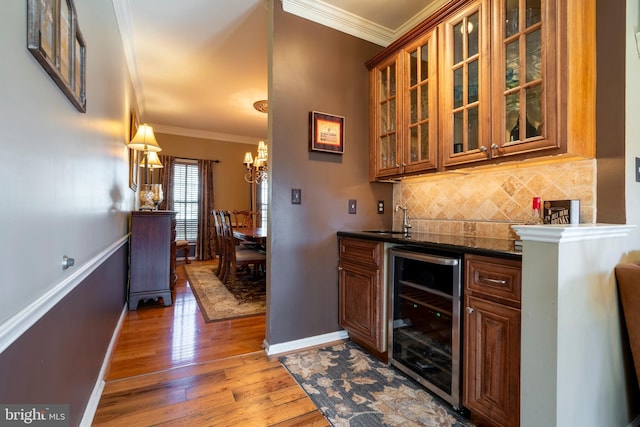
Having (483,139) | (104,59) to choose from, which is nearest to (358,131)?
(483,139)

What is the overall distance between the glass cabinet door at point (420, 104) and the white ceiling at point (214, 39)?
0.57 m

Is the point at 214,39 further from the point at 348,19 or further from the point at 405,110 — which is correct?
the point at 405,110

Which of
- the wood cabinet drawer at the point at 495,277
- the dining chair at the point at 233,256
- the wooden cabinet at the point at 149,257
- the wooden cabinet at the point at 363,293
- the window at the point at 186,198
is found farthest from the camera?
the window at the point at 186,198

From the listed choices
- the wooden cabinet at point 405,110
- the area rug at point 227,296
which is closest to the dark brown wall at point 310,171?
the wooden cabinet at point 405,110

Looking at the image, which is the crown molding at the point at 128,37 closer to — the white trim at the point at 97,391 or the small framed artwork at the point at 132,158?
the small framed artwork at the point at 132,158

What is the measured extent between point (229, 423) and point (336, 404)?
0.58m

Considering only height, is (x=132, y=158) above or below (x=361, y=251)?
above

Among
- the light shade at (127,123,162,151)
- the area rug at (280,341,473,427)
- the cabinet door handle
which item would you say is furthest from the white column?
the light shade at (127,123,162,151)

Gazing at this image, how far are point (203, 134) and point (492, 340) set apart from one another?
6789mm

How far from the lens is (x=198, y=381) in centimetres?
186

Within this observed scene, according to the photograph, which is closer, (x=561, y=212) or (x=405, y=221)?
(x=561, y=212)

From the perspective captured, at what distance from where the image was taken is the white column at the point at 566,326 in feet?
3.60

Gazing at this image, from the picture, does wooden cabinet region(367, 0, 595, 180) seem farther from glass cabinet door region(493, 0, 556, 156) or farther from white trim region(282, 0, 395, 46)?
white trim region(282, 0, 395, 46)

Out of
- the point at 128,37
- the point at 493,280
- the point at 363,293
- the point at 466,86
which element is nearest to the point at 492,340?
the point at 493,280
